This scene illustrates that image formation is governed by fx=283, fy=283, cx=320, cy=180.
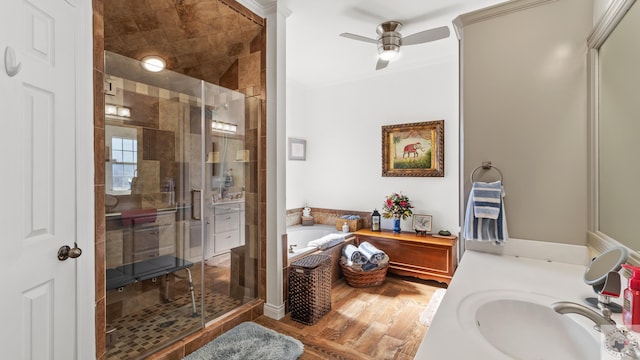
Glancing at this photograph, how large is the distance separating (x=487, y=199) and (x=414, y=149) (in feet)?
7.18

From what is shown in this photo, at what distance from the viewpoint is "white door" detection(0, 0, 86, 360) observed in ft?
3.38

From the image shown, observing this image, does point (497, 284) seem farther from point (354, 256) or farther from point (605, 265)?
point (354, 256)

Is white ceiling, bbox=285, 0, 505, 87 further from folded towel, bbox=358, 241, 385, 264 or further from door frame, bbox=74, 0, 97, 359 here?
folded towel, bbox=358, 241, 385, 264

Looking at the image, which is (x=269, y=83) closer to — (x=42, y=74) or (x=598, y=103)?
(x=42, y=74)

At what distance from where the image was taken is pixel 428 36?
2428mm

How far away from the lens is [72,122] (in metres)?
1.30

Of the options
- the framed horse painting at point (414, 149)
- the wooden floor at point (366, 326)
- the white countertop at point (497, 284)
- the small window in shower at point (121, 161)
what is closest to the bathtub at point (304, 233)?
the wooden floor at point (366, 326)

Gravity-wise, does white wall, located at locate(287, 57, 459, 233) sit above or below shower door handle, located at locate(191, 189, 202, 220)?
above

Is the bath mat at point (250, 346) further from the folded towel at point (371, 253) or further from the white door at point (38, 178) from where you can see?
the folded towel at point (371, 253)

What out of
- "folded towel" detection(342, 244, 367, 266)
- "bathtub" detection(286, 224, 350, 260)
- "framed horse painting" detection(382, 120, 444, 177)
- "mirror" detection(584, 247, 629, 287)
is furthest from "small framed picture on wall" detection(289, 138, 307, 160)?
"mirror" detection(584, 247, 629, 287)

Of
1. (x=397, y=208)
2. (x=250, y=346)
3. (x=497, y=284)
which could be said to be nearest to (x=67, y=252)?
(x=250, y=346)

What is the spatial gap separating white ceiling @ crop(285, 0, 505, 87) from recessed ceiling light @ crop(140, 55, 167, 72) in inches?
47.3

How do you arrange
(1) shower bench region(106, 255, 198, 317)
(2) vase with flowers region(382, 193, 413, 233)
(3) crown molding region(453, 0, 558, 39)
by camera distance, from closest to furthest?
1. (3) crown molding region(453, 0, 558, 39)
2. (1) shower bench region(106, 255, 198, 317)
3. (2) vase with flowers region(382, 193, 413, 233)

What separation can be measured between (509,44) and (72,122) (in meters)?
2.33
